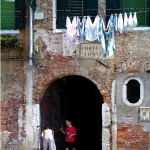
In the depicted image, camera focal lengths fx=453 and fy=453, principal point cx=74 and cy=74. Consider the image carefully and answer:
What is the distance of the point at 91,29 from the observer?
A: 1094 cm

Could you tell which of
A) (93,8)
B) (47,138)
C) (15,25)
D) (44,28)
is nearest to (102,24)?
(93,8)

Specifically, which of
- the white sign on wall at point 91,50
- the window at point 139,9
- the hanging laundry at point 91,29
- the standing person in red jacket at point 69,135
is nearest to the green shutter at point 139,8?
the window at point 139,9

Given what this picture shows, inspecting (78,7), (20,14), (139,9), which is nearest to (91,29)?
(78,7)

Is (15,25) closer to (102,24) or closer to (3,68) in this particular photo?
(3,68)

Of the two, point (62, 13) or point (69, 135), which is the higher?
point (62, 13)

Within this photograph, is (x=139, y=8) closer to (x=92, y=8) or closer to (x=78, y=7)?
(x=92, y=8)

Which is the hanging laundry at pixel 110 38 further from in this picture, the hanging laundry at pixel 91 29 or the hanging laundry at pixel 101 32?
the hanging laundry at pixel 91 29

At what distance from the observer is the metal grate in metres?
11.1

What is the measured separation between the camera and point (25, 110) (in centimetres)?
1145

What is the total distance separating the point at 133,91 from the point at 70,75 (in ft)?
5.35

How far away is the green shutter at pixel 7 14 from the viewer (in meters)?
11.5

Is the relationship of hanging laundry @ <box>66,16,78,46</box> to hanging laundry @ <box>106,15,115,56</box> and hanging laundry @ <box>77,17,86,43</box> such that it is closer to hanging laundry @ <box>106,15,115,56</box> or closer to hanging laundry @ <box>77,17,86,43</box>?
hanging laundry @ <box>77,17,86,43</box>

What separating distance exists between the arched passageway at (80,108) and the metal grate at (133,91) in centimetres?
237

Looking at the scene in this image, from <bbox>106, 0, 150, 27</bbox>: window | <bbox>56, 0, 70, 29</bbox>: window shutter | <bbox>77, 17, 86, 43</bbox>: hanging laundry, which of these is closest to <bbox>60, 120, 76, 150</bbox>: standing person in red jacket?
<bbox>77, 17, 86, 43</bbox>: hanging laundry
